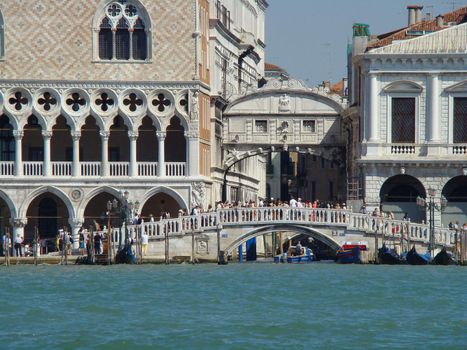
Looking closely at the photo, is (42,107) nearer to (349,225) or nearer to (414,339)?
(349,225)

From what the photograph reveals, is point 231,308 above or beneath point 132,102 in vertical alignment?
beneath

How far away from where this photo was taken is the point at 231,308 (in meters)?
46.6

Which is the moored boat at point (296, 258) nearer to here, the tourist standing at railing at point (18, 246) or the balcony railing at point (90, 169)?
the balcony railing at point (90, 169)

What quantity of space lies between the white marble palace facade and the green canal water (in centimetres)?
803

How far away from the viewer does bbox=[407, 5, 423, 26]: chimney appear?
7893 cm

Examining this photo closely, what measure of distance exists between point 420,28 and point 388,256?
1428 centimetres

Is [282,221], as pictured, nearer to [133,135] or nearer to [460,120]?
[133,135]

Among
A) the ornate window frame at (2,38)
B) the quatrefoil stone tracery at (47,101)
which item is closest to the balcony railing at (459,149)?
the quatrefoil stone tracery at (47,101)

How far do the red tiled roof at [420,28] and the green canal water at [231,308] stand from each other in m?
13.3

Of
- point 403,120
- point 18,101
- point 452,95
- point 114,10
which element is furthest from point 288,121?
point 18,101

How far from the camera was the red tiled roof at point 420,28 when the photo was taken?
72863 millimetres

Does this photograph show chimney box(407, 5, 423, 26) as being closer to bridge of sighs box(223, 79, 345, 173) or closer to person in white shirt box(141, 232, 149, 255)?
bridge of sighs box(223, 79, 345, 173)

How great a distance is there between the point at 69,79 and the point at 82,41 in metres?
1.39

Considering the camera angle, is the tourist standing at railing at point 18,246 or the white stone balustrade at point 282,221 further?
the tourist standing at railing at point 18,246
